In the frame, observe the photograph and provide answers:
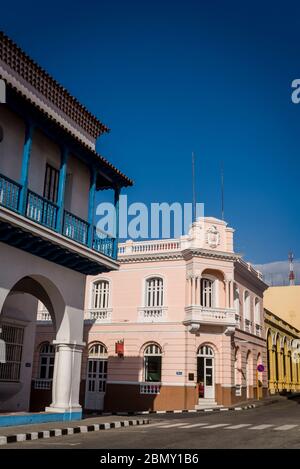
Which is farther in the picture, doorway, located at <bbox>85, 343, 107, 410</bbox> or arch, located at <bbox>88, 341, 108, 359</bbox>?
arch, located at <bbox>88, 341, 108, 359</bbox>

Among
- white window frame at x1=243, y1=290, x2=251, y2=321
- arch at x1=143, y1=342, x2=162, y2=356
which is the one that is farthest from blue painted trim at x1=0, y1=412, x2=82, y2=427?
white window frame at x1=243, y1=290, x2=251, y2=321

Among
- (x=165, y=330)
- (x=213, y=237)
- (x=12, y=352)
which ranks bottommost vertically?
(x=12, y=352)

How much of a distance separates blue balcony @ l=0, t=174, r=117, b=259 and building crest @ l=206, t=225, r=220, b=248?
13.3m

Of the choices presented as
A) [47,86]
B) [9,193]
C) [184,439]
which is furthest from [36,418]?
[47,86]

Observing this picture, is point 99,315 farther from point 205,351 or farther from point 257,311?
point 257,311

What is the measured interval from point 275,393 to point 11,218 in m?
31.2

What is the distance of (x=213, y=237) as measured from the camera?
99.1 feet

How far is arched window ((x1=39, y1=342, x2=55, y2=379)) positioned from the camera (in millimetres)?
30688

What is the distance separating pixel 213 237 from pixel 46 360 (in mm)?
11848

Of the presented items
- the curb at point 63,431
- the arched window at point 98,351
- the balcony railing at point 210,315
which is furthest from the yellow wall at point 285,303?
the curb at point 63,431

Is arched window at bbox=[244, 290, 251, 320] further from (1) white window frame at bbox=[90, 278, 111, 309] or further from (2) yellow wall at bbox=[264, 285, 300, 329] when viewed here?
(2) yellow wall at bbox=[264, 285, 300, 329]

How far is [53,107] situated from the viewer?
16953 millimetres

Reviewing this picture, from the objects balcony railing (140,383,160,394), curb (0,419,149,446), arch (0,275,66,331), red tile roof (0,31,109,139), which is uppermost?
red tile roof (0,31,109,139)
